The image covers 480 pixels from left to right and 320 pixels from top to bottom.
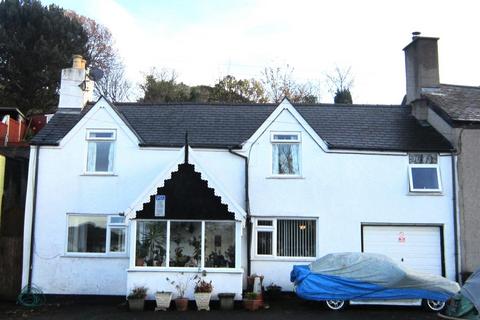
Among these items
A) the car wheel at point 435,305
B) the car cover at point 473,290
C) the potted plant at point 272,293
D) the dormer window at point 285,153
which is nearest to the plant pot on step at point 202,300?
the potted plant at point 272,293

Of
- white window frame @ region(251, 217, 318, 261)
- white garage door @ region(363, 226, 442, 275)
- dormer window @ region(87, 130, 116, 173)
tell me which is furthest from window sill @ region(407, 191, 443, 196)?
dormer window @ region(87, 130, 116, 173)

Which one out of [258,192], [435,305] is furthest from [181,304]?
[435,305]

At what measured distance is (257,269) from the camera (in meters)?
16.5

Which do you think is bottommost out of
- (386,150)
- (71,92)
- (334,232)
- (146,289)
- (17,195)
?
(146,289)

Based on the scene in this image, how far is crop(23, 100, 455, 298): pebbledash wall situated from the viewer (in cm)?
1638

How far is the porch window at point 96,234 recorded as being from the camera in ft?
54.5

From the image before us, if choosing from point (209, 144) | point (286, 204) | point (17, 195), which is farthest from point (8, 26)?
point (286, 204)

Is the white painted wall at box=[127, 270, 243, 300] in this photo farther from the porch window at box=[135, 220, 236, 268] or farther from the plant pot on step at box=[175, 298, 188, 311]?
the plant pot on step at box=[175, 298, 188, 311]

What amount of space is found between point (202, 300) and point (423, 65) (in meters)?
12.6

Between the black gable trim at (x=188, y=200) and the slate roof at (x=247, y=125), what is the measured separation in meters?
2.29

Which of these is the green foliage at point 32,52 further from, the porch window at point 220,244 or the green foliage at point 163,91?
the porch window at point 220,244

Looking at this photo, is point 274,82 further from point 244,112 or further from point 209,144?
point 209,144

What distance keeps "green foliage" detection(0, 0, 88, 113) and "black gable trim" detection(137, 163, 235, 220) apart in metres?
23.9

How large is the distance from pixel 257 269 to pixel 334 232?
2775 mm
